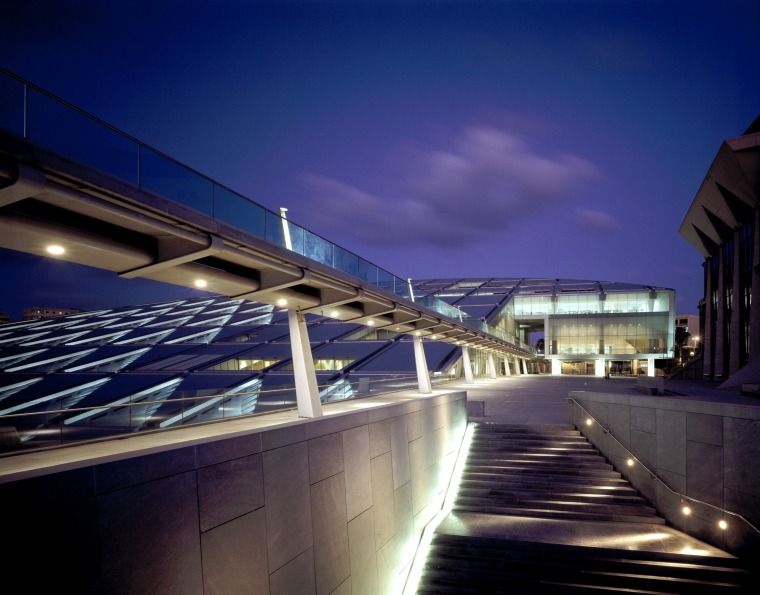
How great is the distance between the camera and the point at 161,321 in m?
50.1

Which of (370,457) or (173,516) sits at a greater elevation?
(173,516)

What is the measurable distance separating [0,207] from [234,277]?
4.17m

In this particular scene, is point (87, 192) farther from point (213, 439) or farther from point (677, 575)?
point (677, 575)

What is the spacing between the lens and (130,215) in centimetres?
584

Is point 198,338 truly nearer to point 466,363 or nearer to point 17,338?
point 17,338

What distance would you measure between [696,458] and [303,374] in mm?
10178

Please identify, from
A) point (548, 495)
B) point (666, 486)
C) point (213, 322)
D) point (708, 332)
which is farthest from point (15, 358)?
point (708, 332)

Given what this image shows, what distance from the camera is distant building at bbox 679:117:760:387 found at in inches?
1073

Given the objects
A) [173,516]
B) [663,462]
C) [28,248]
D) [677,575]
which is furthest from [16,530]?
[663,462]

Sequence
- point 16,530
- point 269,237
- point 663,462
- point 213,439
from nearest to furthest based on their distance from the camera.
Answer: point 16,530 < point 213,439 < point 269,237 < point 663,462

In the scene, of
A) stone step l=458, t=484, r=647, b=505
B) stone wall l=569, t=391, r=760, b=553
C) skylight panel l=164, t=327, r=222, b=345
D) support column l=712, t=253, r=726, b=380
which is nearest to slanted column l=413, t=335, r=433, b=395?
stone step l=458, t=484, r=647, b=505

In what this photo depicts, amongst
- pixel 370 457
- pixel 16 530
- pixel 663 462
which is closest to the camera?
pixel 16 530

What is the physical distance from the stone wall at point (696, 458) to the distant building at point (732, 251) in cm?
1116

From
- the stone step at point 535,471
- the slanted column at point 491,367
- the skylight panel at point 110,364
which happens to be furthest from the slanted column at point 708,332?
the skylight panel at point 110,364
